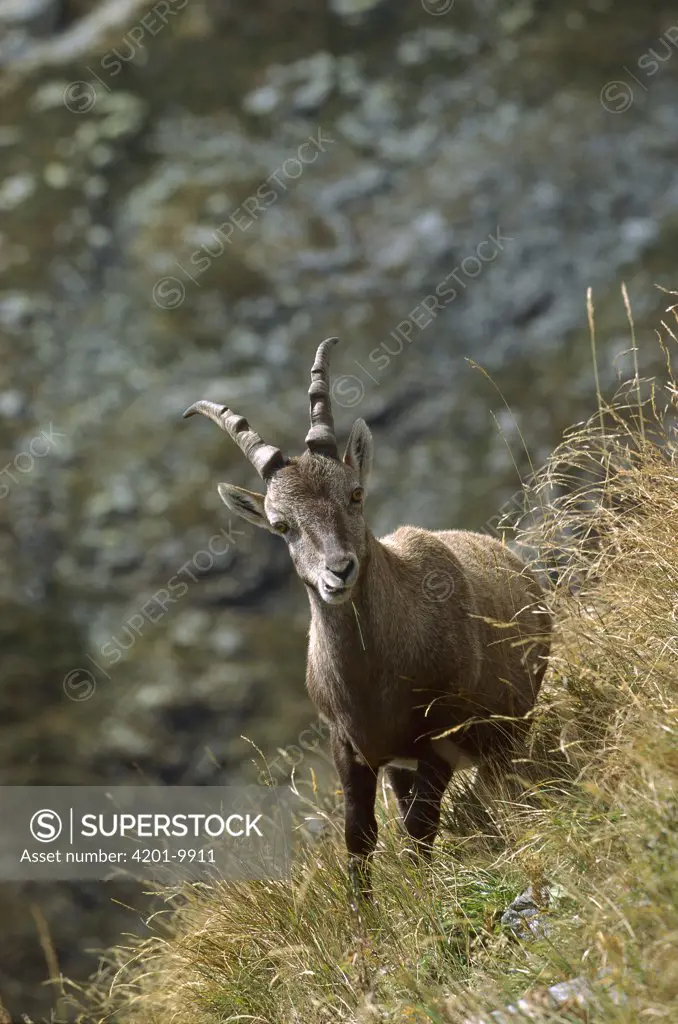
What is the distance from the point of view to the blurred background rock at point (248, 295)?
3609 centimetres

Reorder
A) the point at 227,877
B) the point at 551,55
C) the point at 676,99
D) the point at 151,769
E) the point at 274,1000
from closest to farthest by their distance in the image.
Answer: the point at 274,1000 → the point at 227,877 → the point at 151,769 → the point at 676,99 → the point at 551,55

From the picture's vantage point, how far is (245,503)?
6816mm

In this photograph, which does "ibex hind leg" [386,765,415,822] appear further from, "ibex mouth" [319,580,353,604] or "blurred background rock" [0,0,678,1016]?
"blurred background rock" [0,0,678,1016]

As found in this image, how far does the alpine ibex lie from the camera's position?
616 centimetres

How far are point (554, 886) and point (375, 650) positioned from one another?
1727mm

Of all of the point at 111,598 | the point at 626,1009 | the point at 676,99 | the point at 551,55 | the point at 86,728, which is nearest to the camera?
the point at 626,1009

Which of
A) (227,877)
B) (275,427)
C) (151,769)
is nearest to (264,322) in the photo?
(275,427)

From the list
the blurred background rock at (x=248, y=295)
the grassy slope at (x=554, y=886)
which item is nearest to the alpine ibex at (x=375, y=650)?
the grassy slope at (x=554, y=886)

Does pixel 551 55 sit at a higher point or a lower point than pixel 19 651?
higher

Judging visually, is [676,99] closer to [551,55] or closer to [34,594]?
[551,55]

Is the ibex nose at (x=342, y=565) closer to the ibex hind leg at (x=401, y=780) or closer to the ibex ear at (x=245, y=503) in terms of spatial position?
the ibex ear at (x=245, y=503)

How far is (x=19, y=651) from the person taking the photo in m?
39.2

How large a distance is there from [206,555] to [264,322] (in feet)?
33.9

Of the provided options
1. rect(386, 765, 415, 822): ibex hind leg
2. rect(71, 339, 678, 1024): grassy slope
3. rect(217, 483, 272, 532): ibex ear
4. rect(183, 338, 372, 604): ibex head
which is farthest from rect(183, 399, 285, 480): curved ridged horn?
rect(386, 765, 415, 822): ibex hind leg
